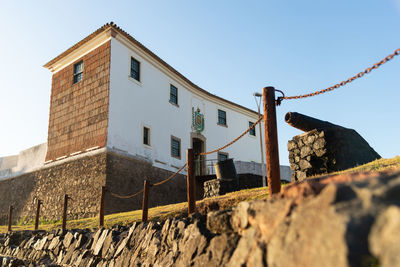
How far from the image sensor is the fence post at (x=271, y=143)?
432 centimetres

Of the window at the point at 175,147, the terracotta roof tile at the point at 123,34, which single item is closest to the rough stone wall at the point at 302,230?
the terracotta roof tile at the point at 123,34

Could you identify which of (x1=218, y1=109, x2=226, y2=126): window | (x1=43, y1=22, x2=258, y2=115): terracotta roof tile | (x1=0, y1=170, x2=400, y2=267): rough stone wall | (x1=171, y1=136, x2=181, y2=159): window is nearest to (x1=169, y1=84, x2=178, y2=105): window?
(x1=43, y1=22, x2=258, y2=115): terracotta roof tile

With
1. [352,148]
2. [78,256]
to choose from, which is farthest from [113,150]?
[352,148]

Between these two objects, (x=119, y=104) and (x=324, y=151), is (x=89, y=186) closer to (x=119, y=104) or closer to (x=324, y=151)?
(x=119, y=104)

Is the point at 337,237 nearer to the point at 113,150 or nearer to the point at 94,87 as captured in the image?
the point at 113,150

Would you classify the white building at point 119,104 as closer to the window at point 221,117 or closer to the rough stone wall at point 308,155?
the window at point 221,117

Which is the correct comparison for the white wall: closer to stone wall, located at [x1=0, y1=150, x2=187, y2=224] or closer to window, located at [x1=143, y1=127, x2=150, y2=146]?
window, located at [x1=143, y1=127, x2=150, y2=146]

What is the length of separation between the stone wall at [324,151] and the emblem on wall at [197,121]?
39.4ft

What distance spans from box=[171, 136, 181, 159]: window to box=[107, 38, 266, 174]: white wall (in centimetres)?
23

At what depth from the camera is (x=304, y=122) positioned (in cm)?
888

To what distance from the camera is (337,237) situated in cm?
211

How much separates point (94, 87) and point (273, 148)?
13.6 m

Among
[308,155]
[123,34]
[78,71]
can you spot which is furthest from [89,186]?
[308,155]

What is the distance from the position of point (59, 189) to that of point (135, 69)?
669 cm
